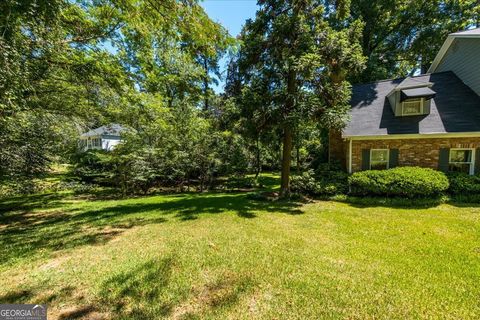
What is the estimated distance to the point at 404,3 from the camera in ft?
59.2

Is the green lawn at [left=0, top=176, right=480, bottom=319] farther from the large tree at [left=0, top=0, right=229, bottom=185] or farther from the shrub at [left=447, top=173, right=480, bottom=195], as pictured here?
the large tree at [left=0, top=0, right=229, bottom=185]

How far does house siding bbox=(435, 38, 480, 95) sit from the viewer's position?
36.6 ft

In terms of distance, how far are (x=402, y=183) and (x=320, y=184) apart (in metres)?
3.31

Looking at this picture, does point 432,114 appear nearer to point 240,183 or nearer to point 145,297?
point 240,183

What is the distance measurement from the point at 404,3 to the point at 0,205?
97.5ft

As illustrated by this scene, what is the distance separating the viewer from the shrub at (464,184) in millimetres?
9109

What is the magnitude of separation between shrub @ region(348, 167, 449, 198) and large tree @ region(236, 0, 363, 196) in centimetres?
288

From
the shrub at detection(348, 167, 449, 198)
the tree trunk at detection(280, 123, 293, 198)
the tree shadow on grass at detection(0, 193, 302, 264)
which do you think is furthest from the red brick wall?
the tree shadow on grass at detection(0, 193, 302, 264)

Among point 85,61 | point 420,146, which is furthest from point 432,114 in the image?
point 85,61

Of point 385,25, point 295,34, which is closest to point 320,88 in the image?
point 295,34

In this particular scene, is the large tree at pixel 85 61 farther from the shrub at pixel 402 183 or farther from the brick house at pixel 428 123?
the brick house at pixel 428 123

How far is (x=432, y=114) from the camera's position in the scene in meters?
11.2

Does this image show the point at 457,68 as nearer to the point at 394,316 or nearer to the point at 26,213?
the point at 394,316

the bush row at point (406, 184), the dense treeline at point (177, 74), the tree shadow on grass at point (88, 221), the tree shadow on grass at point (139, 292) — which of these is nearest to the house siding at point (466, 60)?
the dense treeline at point (177, 74)
